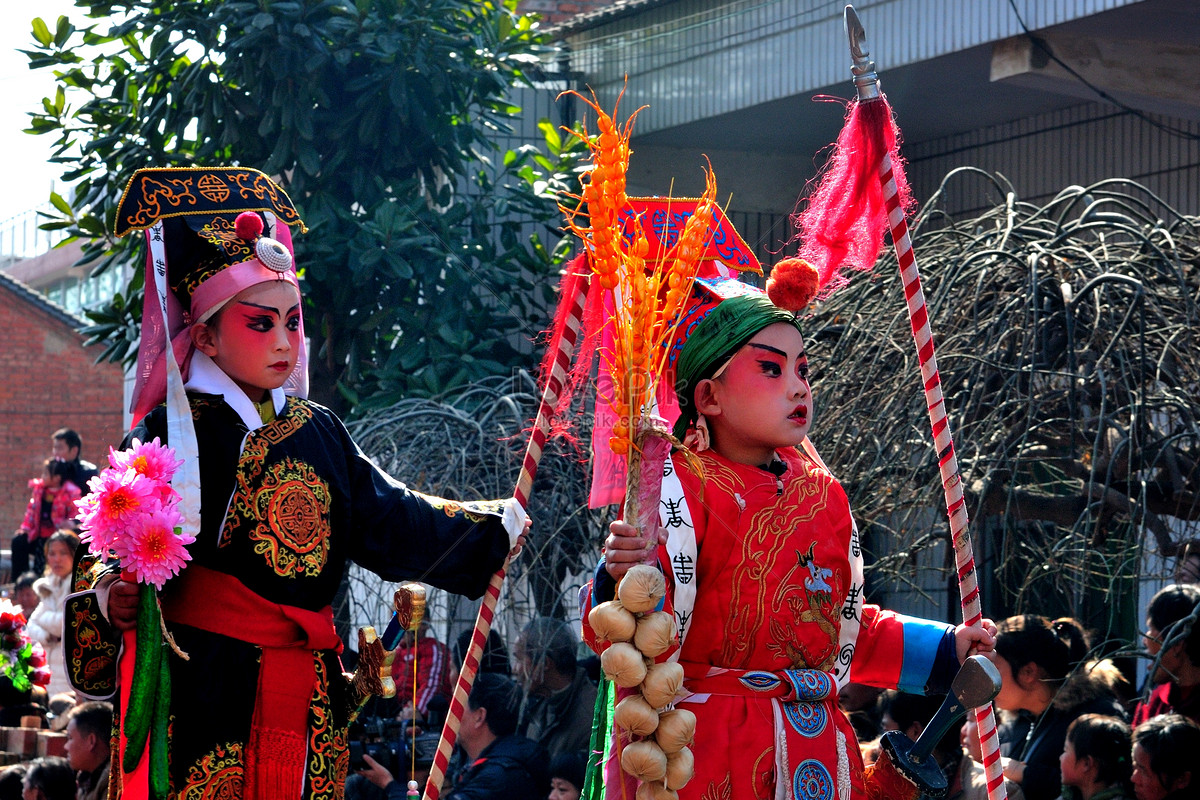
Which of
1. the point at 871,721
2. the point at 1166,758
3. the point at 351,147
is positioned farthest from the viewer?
the point at 351,147

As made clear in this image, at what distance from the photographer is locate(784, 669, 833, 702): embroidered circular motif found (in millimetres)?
3070

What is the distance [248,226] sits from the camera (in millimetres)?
3693

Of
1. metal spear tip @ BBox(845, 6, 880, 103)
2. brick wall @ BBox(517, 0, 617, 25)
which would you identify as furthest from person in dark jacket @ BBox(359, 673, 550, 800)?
brick wall @ BBox(517, 0, 617, 25)

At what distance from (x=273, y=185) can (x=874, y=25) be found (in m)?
4.63

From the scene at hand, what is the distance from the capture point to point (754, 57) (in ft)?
28.3

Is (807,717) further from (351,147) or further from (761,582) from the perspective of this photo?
(351,147)

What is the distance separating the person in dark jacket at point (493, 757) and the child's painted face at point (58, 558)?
3.61 meters

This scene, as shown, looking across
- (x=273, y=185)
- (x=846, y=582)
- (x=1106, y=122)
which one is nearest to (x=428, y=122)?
(x=1106, y=122)

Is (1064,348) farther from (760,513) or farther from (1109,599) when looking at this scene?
(760,513)

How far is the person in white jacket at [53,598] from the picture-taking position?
324 inches

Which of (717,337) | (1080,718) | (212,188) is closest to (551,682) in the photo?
(1080,718)

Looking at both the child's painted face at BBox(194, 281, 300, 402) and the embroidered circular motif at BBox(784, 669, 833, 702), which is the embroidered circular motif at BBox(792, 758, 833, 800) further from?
the child's painted face at BBox(194, 281, 300, 402)

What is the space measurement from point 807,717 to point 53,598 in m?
6.31

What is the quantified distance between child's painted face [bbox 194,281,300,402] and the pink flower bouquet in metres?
0.31
